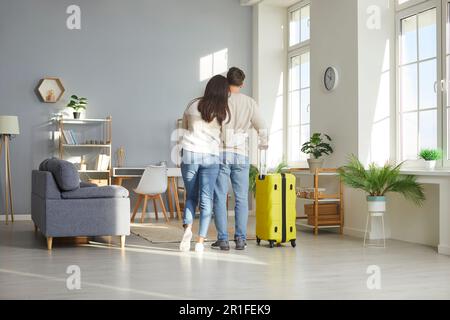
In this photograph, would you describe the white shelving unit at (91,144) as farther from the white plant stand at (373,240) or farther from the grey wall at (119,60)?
the white plant stand at (373,240)

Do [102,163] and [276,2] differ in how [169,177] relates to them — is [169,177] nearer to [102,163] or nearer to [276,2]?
[102,163]

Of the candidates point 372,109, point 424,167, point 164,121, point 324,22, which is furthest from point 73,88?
point 424,167

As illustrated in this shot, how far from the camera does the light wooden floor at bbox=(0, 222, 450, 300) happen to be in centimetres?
337

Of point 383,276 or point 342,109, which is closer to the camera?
point 383,276

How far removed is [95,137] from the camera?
830 centimetres

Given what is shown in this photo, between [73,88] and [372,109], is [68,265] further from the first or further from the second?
[73,88]

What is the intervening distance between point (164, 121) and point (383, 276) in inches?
209

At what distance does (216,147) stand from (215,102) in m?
0.37

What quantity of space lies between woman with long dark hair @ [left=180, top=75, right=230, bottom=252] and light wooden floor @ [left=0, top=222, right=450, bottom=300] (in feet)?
1.75

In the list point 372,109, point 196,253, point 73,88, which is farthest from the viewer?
point 73,88

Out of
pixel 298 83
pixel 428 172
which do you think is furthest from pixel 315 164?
pixel 298 83

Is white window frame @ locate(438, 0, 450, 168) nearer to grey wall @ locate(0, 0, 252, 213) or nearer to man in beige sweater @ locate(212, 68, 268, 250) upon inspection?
man in beige sweater @ locate(212, 68, 268, 250)

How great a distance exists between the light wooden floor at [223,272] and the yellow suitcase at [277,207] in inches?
5.2

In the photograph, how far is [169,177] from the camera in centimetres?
845
